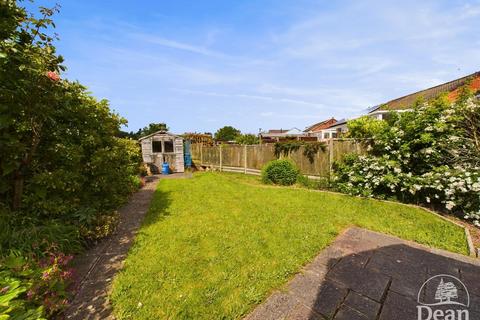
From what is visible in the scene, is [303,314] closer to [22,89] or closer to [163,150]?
[22,89]

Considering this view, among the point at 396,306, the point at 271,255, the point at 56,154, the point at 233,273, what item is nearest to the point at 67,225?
the point at 56,154

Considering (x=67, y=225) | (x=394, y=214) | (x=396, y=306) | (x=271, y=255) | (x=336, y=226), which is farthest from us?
(x=394, y=214)

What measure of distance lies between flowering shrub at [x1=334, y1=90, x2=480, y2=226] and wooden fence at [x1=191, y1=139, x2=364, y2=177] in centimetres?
66

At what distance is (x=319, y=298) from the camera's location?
2379 millimetres

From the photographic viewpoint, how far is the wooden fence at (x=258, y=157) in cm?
738

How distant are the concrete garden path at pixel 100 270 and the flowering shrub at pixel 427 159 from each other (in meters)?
5.99

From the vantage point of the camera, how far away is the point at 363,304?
2.29 m

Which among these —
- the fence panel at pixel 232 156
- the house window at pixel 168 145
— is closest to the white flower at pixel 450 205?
the fence panel at pixel 232 156

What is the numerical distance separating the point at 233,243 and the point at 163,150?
12.2m

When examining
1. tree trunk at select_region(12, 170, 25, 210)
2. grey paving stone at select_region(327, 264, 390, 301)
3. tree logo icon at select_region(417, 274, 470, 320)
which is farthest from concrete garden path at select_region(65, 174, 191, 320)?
tree logo icon at select_region(417, 274, 470, 320)

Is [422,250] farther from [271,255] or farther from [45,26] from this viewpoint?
[45,26]

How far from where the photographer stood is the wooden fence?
7379 mm

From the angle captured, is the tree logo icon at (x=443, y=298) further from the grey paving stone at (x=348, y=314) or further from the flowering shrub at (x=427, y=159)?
the flowering shrub at (x=427, y=159)

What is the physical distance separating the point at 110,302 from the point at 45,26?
137 inches
